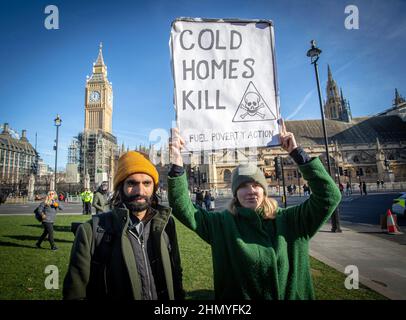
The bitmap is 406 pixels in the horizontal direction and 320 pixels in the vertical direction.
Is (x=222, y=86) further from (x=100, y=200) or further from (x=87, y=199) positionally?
(x=87, y=199)

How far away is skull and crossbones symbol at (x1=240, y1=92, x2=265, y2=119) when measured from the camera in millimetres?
2158

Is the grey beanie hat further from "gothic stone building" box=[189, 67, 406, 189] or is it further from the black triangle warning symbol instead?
"gothic stone building" box=[189, 67, 406, 189]

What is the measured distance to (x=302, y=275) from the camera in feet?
6.49

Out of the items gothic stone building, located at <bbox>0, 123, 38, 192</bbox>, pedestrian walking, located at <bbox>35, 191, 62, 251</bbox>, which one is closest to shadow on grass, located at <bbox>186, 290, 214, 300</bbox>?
pedestrian walking, located at <bbox>35, 191, 62, 251</bbox>

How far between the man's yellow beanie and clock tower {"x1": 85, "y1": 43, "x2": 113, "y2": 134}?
3530 inches

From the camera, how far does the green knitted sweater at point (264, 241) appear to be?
187cm

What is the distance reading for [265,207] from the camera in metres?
2.08

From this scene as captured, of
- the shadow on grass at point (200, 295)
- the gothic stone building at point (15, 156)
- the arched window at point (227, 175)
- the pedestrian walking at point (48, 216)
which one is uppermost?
the gothic stone building at point (15, 156)

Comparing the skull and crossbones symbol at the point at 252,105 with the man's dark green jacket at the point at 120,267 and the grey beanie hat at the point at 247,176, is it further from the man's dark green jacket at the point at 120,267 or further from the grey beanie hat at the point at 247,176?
Result: the man's dark green jacket at the point at 120,267

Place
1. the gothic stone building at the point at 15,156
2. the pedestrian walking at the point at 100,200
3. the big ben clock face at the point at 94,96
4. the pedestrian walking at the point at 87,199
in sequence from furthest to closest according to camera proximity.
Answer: the big ben clock face at the point at 94,96 → the gothic stone building at the point at 15,156 → the pedestrian walking at the point at 87,199 → the pedestrian walking at the point at 100,200

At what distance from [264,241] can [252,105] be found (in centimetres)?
131

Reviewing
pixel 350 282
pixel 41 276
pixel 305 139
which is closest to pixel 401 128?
pixel 305 139

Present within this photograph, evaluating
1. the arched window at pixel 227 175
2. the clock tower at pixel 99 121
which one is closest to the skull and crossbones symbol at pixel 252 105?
the arched window at pixel 227 175
